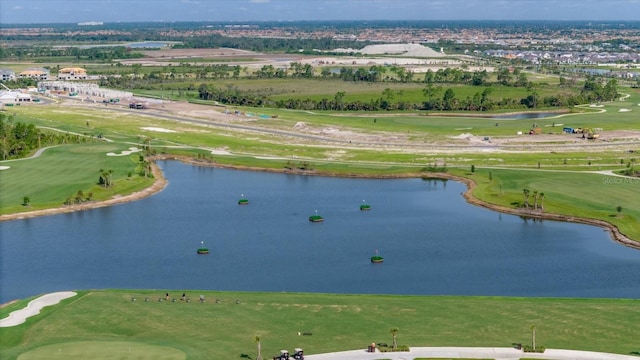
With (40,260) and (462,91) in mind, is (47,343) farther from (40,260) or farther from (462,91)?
(462,91)

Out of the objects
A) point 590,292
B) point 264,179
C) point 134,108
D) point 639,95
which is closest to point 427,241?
point 590,292

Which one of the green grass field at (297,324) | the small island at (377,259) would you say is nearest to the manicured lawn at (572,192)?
the small island at (377,259)

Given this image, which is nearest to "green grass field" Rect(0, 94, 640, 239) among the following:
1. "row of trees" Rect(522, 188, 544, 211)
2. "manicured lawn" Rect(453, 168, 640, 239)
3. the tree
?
"manicured lawn" Rect(453, 168, 640, 239)

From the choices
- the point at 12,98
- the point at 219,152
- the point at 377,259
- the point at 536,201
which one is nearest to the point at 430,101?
the point at 219,152

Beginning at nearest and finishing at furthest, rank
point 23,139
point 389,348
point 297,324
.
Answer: point 389,348, point 297,324, point 23,139

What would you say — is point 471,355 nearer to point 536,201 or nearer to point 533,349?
point 533,349

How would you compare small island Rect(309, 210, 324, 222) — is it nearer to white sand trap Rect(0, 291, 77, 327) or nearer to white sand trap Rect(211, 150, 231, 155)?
white sand trap Rect(0, 291, 77, 327)

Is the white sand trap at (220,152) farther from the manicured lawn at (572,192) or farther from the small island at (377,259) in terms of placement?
the small island at (377,259)
